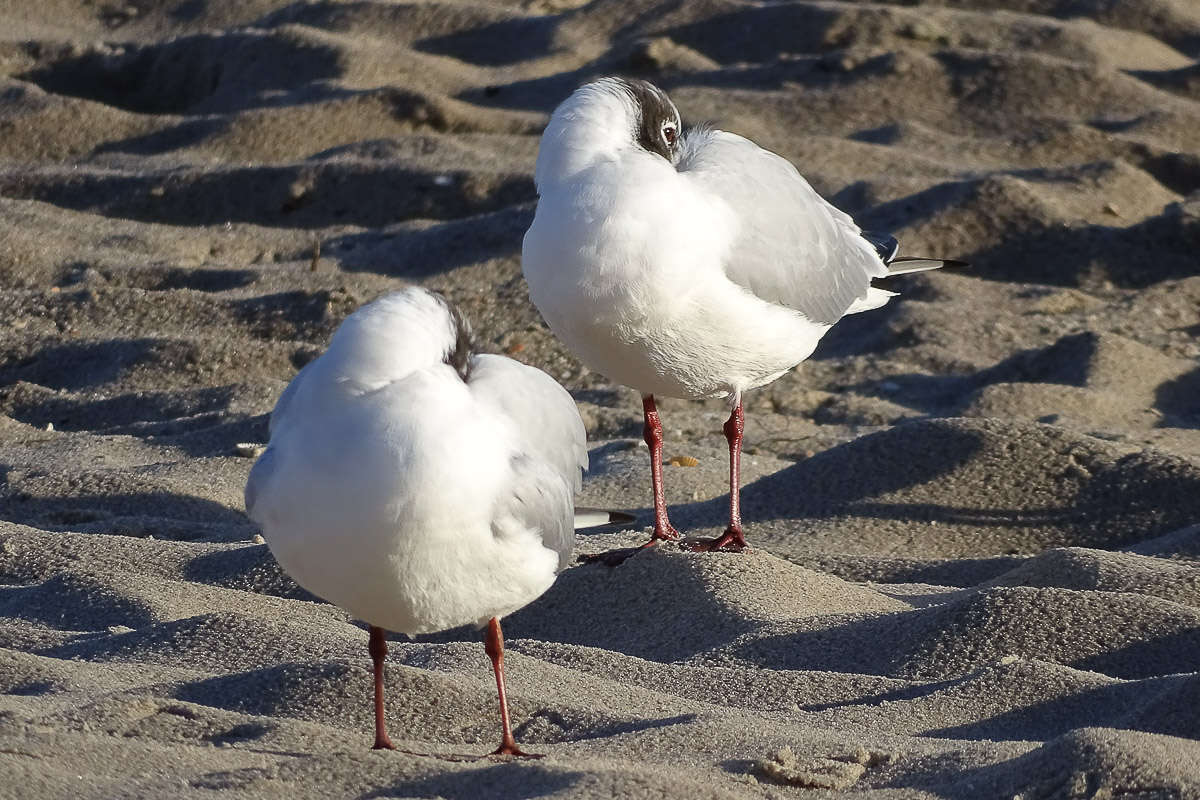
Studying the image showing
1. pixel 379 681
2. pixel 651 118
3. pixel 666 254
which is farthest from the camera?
pixel 651 118

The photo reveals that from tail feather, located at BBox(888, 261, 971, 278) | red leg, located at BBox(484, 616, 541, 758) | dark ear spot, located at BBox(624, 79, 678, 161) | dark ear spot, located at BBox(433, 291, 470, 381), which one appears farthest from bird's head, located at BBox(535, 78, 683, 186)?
tail feather, located at BBox(888, 261, 971, 278)

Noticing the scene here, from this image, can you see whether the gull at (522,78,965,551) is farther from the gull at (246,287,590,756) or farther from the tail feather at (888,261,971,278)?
the gull at (246,287,590,756)

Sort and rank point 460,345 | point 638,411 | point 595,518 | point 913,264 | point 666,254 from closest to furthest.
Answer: point 460,345
point 595,518
point 666,254
point 913,264
point 638,411

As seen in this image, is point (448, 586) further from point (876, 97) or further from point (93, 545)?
point (876, 97)

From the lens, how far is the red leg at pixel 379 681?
10.4 ft

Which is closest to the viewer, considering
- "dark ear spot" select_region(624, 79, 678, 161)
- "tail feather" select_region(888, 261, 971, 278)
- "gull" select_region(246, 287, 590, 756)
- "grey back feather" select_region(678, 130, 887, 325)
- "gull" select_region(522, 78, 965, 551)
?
"gull" select_region(246, 287, 590, 756)

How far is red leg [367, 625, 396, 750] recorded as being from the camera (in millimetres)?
3172

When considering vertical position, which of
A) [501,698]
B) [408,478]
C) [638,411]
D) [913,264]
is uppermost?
[408,478]

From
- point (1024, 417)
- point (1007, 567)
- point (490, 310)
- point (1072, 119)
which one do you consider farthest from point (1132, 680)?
point (1072, 119)

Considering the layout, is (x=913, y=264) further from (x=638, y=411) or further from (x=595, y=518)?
(x=595, y=518)

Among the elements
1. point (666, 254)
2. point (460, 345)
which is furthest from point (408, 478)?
point (666, 254)

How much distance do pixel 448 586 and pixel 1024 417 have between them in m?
4.13

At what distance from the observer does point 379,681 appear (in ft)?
10.7

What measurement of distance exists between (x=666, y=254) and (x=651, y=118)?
1.46ft
